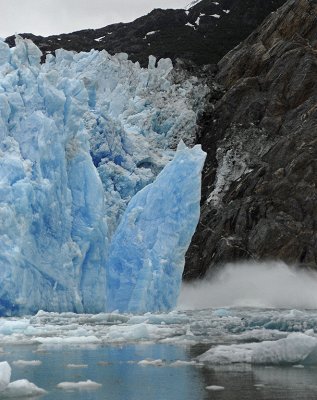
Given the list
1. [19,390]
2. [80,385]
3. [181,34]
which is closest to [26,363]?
[80,385]

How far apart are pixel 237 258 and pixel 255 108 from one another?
14.1m

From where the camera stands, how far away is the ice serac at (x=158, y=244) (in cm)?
2745

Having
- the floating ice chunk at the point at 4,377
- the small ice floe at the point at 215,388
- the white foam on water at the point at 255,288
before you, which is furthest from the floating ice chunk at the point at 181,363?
the white foam on water at the point at 255,288

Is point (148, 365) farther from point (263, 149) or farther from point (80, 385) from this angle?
point (263, 149)

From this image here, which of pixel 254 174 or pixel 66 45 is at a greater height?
pixel 66 45

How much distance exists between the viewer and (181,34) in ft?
263

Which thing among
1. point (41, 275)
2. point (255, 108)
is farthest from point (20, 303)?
point (255, 108)

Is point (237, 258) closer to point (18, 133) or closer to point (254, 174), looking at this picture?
point (254, 174)

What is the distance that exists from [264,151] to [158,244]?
24380 mm

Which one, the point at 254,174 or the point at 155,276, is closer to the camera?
the point at 155,276

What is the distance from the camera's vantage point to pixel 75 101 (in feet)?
94.3

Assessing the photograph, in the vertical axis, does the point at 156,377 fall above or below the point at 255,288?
above

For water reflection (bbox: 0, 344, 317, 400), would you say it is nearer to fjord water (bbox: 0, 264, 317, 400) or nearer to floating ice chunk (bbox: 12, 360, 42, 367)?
fjord water (bbox: 0, 264, 317, 400)

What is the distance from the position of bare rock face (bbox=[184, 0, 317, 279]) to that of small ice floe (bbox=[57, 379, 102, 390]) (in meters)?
33.0
